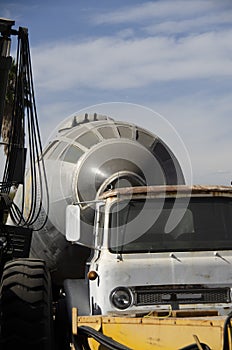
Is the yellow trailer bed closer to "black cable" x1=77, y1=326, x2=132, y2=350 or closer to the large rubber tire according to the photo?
"black cable" x1=77, y1=326, x2=132, y2=350

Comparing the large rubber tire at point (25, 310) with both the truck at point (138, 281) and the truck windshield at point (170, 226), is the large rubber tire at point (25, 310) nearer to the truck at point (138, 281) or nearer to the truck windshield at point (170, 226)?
the truck at point (138, 281)

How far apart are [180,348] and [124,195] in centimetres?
221

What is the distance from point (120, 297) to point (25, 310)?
3.12 feet

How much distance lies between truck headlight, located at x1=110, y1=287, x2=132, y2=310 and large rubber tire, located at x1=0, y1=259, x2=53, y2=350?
683 mm

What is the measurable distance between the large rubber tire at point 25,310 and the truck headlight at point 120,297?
0.68 meters

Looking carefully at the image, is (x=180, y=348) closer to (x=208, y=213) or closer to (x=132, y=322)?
(x=132, y=322)

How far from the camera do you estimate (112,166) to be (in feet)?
30.9

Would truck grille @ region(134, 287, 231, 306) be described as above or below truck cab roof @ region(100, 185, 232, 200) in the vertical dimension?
below

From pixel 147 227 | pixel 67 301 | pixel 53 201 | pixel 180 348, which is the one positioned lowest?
pixel 180 348

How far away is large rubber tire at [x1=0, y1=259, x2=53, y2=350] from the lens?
21.7 ft

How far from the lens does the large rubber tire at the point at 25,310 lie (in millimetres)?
6629

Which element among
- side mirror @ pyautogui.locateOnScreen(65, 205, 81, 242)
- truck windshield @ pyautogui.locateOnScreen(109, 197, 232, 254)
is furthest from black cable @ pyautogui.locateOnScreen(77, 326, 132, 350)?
side mirror @ pyautogui.locateOnScreen(65, 205, 81, 242)

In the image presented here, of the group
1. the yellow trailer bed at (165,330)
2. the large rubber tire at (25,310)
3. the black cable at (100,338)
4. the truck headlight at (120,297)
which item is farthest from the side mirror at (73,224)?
the black cable at (100,338)

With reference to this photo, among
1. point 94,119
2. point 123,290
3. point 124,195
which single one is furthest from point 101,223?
point 94,119
